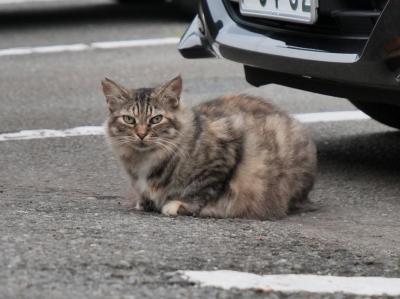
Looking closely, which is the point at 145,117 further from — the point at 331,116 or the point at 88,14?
the point at 88,14

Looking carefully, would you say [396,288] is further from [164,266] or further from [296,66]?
[296,66]

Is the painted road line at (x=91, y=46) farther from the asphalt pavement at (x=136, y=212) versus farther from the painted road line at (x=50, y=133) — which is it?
the painted road line at (x=50, y=133)

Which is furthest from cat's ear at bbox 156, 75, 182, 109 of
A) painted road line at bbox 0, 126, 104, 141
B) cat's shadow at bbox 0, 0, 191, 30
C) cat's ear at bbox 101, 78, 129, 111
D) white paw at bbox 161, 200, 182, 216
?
cat's shadow at bbox 0, 0, 191, 30

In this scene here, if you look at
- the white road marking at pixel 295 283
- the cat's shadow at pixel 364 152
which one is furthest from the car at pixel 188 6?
the white road marking at pixel 295 283

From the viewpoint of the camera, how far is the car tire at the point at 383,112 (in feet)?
20.6

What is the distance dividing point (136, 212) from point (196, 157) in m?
0.37

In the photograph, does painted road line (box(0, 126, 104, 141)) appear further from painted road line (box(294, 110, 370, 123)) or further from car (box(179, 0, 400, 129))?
painted road line (box(294, 110, 370, 123))

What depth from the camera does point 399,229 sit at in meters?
4.80

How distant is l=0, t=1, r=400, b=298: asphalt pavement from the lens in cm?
369

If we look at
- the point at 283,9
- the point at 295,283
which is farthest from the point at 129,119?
the point at 295,283

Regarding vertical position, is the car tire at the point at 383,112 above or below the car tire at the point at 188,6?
above

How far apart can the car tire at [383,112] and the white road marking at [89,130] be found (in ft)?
2.36

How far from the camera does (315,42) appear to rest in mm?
5262

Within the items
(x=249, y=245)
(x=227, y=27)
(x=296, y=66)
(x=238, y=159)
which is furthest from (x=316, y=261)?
(x=227, y=27)
